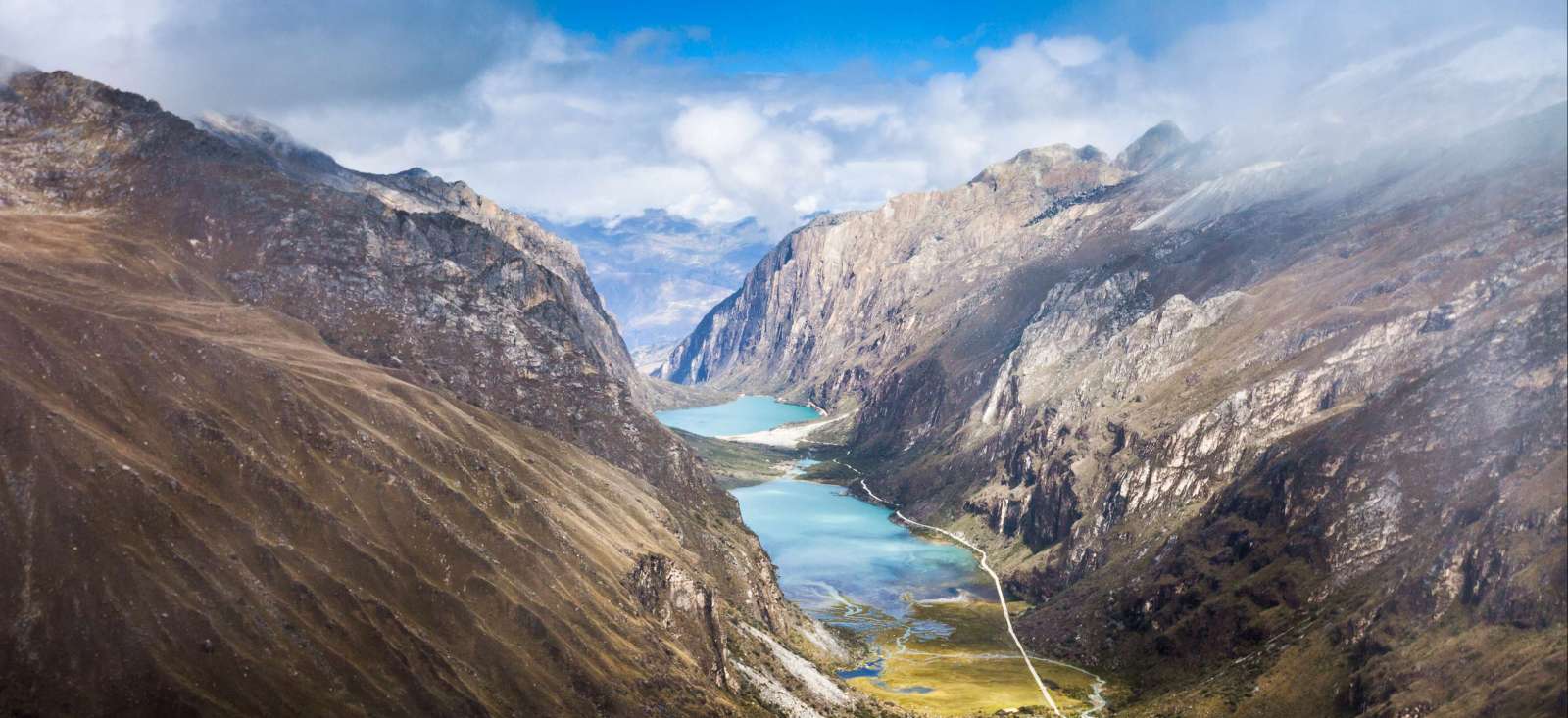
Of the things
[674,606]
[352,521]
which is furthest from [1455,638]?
[352,521]

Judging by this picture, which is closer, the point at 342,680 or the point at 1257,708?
the point at 342,680

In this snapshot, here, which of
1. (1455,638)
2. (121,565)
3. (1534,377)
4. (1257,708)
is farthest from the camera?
(1257,708)

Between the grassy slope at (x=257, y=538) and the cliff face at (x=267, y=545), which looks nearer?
the grassy slope at (x=257, y=538)

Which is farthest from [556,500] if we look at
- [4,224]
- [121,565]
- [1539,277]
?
[1539,277]

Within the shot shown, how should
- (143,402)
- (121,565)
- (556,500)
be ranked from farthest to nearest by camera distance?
(556,500)
(143,402)
(121,565)

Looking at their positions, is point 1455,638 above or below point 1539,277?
below

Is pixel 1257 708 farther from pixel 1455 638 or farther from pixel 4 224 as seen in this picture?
pixel 4 224

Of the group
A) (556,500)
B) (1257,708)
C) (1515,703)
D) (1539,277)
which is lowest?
(1257,708)

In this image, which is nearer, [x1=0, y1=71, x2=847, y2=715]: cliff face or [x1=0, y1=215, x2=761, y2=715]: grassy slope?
[x1=0, y1=215, x2=761, y2=715]: grassy slope

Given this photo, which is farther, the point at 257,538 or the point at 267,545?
the point at 267,545

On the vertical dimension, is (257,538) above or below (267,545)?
above
